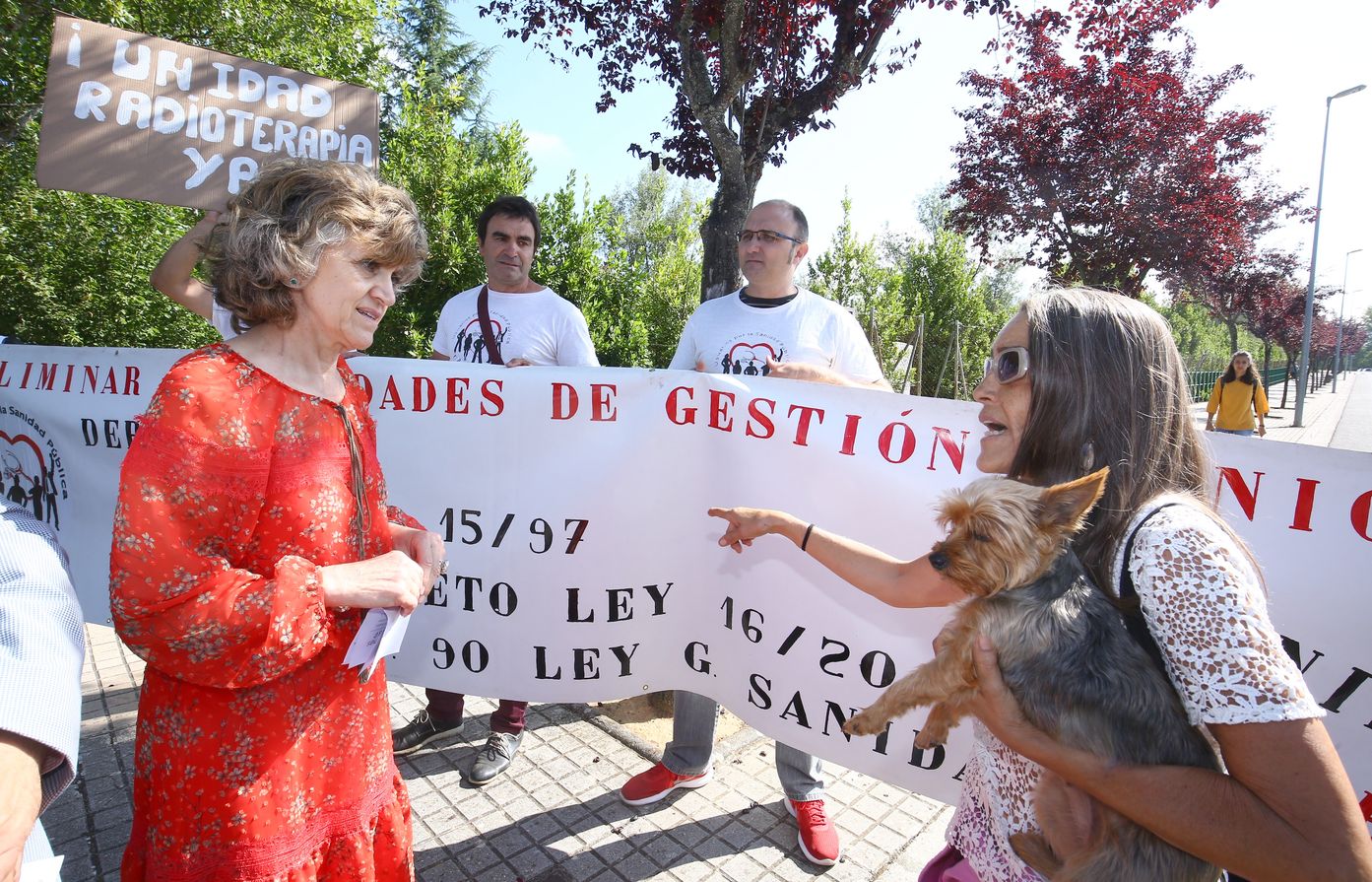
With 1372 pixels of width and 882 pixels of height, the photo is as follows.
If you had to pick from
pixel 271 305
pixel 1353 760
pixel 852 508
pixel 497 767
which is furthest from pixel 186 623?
pixel 1353 760

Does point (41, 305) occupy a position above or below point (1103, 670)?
above

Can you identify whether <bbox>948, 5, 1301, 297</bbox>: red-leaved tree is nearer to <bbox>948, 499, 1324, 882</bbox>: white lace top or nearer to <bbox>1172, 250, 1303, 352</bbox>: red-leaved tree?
<bbox>1172, 250, 1303, 352</bbox>: red-leaved tree

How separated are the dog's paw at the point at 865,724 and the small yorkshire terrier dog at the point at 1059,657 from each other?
145 mm

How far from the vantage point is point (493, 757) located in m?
3.48

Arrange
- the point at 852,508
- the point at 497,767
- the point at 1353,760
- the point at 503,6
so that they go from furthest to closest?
1. the point at 503,6
2. the point at 497,767
3. the point at 852,508
4. the point at 1353,760

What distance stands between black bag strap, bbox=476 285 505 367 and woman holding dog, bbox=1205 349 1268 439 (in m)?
13.2

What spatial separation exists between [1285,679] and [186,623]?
1869 millimetres

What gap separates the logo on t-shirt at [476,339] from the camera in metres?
3.82

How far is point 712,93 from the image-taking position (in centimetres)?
497

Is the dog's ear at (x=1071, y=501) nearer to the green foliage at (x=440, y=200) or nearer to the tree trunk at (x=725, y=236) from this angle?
the tree trunk at (x=725, y=236)

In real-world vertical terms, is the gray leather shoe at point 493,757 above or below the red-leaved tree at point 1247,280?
below

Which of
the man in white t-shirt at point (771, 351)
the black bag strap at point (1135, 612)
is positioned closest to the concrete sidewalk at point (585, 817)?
the man in white t-shirt at point (771, 351)

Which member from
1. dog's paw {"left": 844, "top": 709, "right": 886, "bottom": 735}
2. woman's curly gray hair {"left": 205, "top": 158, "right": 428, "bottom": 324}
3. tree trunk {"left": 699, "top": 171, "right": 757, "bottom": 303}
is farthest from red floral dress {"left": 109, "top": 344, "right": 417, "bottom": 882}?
tree trunk {"left": 699, "top": 171, "right": 757, "bottom": 303}

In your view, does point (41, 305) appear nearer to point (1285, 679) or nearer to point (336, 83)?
point (336, 83)
